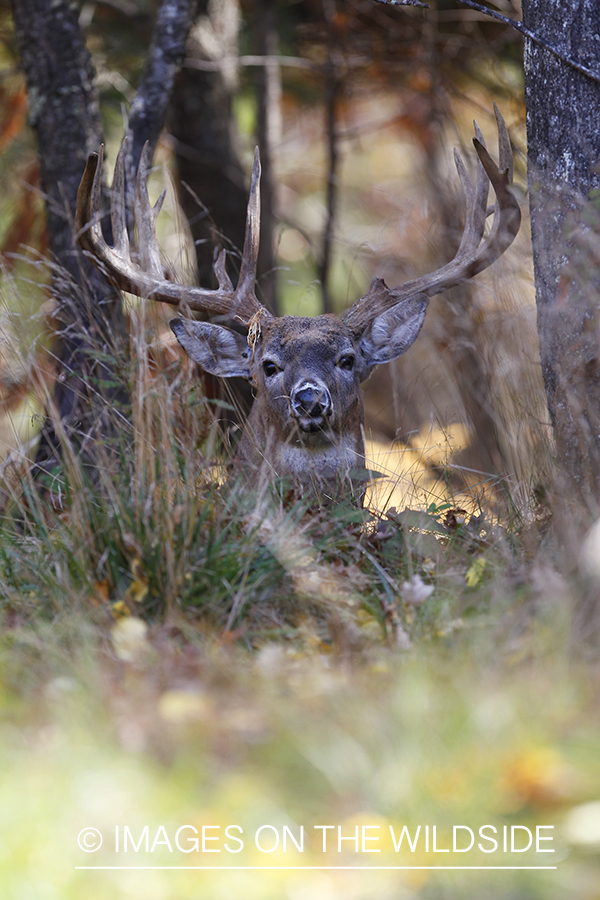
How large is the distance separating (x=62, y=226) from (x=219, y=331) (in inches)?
66.3

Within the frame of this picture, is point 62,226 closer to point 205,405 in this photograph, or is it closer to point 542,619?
point 205,405

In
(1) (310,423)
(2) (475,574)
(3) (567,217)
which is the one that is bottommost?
(2) (475,574)

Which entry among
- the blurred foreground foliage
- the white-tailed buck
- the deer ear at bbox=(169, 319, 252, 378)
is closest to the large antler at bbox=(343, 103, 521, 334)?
the white-tailed buck

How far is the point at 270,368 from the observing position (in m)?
4.87

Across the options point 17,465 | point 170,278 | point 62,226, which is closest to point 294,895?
point 17,465

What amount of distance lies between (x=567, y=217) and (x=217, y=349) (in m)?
2.11

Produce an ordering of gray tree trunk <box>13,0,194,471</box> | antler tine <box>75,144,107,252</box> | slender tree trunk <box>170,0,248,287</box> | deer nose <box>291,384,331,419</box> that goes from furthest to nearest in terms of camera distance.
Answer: slender tree trunk <box>170,0,248,287</box> → gray tree trunk <box>13,0,194,471</box> → antler tine <box>75,144,107,252</box> → deer nose <box>291,384,331,419</box>

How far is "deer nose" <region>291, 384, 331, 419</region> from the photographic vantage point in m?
4.33

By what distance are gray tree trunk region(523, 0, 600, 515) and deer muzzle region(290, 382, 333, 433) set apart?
1.10 meters

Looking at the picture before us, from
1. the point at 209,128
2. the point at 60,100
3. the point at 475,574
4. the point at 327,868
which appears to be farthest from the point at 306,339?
the point at 209,128

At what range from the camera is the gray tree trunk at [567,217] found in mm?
3957

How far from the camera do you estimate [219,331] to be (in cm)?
511

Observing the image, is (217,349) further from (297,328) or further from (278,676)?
(278,676)

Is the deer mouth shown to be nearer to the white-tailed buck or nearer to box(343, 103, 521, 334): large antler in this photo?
the white-tailed buck
